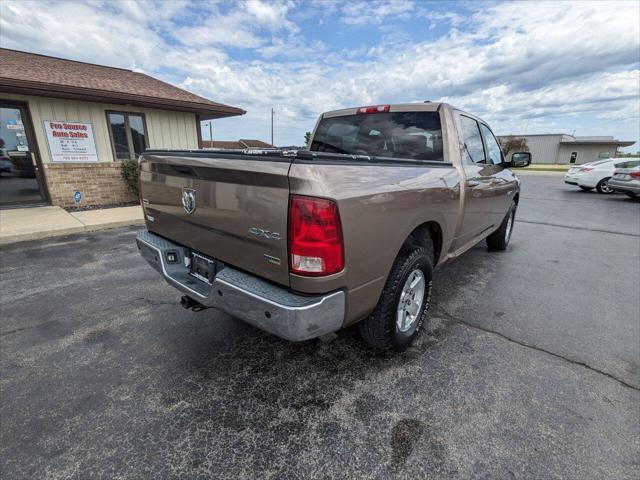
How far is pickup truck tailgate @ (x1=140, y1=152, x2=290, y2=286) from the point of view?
1.75m

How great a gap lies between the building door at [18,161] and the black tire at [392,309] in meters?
9.46

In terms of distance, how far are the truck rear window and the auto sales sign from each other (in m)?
7.95

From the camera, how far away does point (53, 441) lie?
1.83 meters

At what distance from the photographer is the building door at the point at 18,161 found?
7645 millimetres

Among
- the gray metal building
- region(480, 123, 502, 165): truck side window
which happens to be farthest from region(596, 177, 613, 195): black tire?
the gray metal building

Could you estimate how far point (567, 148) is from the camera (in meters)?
48.8

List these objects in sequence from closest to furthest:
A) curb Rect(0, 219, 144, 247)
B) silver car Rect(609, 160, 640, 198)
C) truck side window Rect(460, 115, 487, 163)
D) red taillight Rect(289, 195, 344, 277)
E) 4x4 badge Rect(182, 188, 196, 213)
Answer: red taillight Rect(289, 195, 344, 277) → 4x4 badge Rect(182, 188, 196, 213) → truck side window Rect(460, 115, 487, 163) → curb Rect(0, 219, 144, 247) → silver car Rect(609, 160, 640, 198)

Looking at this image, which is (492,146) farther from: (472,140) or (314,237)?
(314,237)

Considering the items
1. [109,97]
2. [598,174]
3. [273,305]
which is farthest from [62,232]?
[598,174]

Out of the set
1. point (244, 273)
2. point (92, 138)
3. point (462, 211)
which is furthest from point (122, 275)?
point (92, 138)

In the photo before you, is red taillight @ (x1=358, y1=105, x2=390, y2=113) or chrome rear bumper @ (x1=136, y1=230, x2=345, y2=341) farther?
red taillight @ (x1=358, y1=105, x2=390, y2=113)

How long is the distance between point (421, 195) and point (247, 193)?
49.7 inches

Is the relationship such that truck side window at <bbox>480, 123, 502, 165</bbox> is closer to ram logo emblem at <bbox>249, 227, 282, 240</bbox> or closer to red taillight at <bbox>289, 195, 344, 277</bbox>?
red taillight at <bbox>289, 195, 344, 277</bbox>

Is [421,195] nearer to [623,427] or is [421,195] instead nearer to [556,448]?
[556,448]
